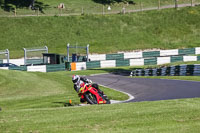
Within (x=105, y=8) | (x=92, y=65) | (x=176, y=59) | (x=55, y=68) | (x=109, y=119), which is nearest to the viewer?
(x=109, y=119)

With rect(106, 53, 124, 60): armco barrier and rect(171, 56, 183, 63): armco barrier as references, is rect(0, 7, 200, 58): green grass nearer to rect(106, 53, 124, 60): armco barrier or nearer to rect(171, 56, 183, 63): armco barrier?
rect(106, 53, 124, 60): armco barrier

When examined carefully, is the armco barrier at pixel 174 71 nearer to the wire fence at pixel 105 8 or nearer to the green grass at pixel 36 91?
the green grass at pixel 36 91

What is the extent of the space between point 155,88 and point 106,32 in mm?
33091

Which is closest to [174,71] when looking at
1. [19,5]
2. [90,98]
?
[90,98]

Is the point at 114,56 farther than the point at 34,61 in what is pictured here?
Yes

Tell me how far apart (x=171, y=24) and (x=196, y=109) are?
4816 centimetres

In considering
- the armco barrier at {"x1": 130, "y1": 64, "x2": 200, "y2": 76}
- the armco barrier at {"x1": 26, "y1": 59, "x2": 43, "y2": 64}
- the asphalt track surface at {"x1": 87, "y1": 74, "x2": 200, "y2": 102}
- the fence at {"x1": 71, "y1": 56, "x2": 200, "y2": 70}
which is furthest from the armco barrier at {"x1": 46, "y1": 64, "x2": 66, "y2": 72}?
the asphalt track surface at {"x1": 87, "y1": 74, "x2": 200, "y2": 102}

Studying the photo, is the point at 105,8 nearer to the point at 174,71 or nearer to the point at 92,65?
the point at 92,65

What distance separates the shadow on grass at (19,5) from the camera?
2253 inches

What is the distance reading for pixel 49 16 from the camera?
56.8m

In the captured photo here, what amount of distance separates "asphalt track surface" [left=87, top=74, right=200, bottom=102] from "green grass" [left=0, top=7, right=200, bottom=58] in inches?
916

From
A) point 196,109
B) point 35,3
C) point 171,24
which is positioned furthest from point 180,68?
point 35,3

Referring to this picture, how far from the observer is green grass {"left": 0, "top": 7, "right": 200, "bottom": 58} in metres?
51.3

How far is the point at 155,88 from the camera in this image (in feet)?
74.0
